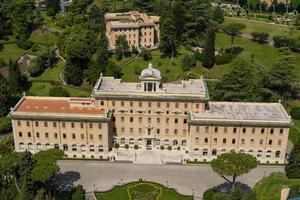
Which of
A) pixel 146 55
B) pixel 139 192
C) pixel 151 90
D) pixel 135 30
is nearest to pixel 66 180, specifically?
pixel 139 192

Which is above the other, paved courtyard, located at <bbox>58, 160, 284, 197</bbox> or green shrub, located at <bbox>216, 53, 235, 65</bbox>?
green shrub, located at <bbox>216, 53, 235, 65</bbox>

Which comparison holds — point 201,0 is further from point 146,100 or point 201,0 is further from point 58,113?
point 58,113

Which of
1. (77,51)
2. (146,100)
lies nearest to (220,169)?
(146,100)

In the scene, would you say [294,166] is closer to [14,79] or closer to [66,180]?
[66,180]

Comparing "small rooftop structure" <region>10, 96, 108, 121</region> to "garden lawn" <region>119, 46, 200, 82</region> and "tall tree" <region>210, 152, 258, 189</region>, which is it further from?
"garden lawn" <region>119, 46, 200, 82</region>

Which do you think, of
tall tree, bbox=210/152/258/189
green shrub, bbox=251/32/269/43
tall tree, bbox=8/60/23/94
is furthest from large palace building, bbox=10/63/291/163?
green shrub, bbox=251/32/269/43

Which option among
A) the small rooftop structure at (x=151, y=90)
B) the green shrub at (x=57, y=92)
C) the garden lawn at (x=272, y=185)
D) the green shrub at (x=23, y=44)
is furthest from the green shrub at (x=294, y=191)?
the green shrub at (x=23, y=44)
